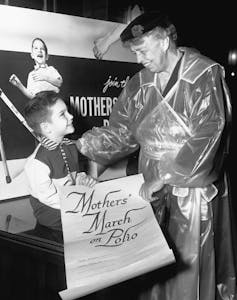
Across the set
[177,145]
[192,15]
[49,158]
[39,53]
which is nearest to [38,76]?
[39,53]

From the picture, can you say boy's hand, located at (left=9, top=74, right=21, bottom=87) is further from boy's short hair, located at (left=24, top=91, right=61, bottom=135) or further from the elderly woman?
the elderly woman

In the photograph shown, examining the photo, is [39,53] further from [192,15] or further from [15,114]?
[192,15]

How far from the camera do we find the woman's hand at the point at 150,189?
79 centimetres

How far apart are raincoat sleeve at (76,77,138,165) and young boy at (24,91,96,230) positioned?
0.18 feet

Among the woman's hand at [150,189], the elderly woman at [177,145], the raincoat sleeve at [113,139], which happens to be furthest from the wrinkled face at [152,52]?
the woman's hand at [150,189]

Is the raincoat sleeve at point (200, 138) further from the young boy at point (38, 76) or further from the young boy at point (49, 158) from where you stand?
the young boy at point (38, 76)

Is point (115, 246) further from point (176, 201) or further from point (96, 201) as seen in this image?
point (176, 201)

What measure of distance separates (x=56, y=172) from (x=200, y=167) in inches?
11.1

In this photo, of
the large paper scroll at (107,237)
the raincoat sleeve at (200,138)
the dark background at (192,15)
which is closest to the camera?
the large paper scroll at (107,237)

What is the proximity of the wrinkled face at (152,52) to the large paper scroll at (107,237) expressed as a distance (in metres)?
0.24

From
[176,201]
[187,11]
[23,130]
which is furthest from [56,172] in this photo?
[187,11]

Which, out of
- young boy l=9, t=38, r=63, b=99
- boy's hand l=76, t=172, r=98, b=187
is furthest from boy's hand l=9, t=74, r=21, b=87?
boy's hand l=76, t=172, r=98, b=187

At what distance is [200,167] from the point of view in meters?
0.79

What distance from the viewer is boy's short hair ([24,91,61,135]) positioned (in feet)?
2.62
